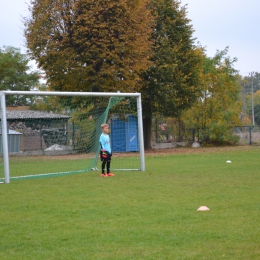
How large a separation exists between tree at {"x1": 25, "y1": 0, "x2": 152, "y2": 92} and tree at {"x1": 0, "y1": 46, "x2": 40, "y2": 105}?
21538 mm

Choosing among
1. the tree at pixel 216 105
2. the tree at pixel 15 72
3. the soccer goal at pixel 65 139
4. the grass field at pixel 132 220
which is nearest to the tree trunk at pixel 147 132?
the tree at pixel 216 105

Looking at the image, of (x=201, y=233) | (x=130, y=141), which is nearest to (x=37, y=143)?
(x=130, y=141)

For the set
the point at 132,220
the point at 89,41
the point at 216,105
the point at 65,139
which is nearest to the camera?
the point at 132,220

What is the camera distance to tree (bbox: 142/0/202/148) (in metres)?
35.3

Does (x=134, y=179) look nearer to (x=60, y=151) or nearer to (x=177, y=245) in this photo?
(x=60, y=151)

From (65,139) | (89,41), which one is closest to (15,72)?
(89,41)

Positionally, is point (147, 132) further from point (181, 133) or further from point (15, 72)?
point (15, 72)

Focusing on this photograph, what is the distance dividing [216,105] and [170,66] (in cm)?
1181

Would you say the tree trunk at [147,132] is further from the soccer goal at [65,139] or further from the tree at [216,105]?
the soccer goal at [65,139]

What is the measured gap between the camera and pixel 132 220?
27.1 ft

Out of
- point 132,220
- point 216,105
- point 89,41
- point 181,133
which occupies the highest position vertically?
point 89,41

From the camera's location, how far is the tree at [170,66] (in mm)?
35312

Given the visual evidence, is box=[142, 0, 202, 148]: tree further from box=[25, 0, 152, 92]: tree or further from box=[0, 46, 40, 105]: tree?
box=[0, 46, 40, 105]: tree

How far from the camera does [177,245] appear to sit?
257 inches
